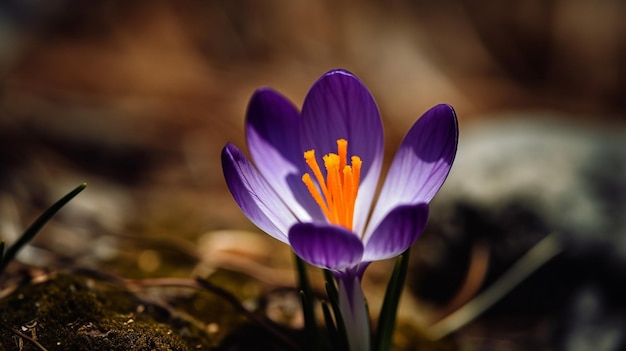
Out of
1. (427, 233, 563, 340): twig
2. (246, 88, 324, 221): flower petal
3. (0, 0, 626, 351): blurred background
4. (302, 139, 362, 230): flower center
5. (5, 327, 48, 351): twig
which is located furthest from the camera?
(0, 0, 626, 351): blurred background

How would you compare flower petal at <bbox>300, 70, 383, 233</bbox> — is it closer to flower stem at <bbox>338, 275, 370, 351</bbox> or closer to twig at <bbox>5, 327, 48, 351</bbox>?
flower stem at <bbox>338, 275, 370, 351</bbox>

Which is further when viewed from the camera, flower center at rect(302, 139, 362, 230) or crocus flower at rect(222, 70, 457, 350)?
flower center at rect(302, 139, 362, 230)

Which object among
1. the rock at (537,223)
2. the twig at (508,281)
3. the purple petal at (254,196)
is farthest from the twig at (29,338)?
the rock at (537,223)

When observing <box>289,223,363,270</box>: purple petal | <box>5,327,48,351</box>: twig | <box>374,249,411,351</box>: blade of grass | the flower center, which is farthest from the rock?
<box>5,327,48,351</box>: twig

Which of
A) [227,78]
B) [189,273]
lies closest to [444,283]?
[189,273]

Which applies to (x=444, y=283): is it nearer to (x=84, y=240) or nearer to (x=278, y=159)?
(x=278, y=159)

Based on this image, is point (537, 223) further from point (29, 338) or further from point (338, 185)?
point (29, 338)
